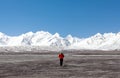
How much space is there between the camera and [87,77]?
31.5 metres

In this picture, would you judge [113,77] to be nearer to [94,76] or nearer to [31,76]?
[94,76]

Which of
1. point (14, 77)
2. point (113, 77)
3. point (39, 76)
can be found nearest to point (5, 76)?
point (14, 77)

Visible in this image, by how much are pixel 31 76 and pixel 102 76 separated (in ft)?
24.0

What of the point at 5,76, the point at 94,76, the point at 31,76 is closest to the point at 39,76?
the point at 31,76

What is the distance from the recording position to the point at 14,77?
31.9 m

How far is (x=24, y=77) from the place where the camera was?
31.8 metres

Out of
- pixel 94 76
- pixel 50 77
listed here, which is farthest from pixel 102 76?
pixel 50 77

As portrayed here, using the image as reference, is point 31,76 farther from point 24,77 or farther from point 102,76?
point 102,76

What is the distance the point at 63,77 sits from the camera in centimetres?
3158

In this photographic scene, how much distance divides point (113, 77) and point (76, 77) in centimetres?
367

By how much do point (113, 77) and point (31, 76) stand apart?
27.5 feet

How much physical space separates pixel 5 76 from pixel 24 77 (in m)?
2.26

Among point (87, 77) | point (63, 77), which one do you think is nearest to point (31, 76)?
point (63, 77)

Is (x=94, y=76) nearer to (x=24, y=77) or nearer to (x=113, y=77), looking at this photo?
(x=113, y=77)
